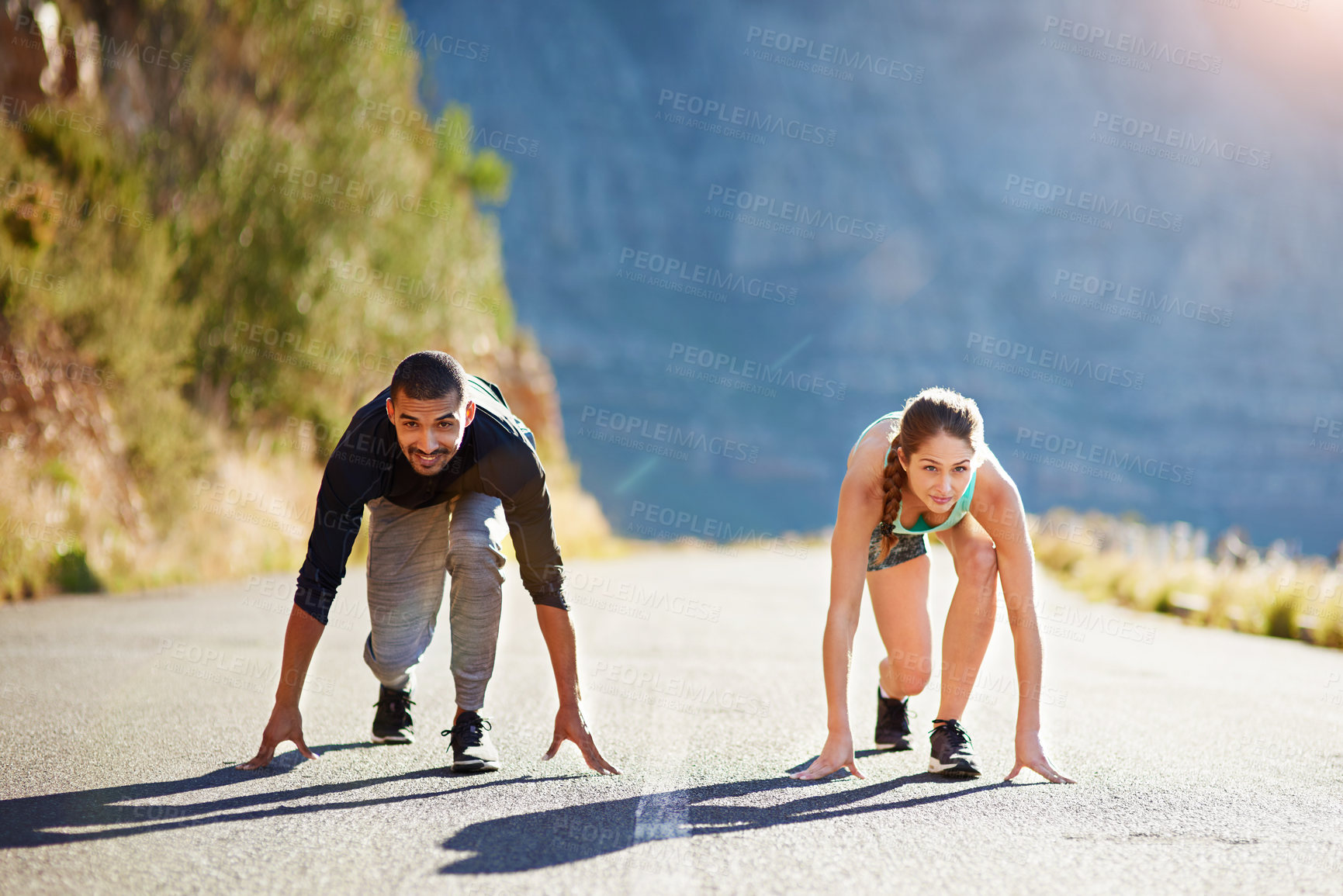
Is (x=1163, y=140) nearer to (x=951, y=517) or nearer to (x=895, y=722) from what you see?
(x=895, y=722)

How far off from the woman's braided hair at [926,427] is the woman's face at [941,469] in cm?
3

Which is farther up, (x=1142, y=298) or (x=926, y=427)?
(x=1142, y=298)

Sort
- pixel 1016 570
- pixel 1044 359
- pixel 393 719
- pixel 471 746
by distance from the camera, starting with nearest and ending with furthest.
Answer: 1. pixel 471 746
2. pixel 1016 570
3. pixel 393 719
4. pixel 1044 359

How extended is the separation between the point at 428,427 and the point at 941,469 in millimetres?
1825

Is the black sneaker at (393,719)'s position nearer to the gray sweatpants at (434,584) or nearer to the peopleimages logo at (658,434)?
the gray sweatpants at (434,584)

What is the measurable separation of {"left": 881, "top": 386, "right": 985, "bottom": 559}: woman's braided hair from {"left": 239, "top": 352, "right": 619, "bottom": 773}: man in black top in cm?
130

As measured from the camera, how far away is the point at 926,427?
395 centimetres

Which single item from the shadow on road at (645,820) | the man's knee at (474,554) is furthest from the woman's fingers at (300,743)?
the shadow on road at (645,820)

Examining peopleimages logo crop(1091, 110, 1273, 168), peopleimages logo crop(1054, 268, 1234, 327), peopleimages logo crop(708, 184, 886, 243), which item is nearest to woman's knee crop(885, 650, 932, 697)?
peopleimages logo crop(1054, 268, 1234, 327)

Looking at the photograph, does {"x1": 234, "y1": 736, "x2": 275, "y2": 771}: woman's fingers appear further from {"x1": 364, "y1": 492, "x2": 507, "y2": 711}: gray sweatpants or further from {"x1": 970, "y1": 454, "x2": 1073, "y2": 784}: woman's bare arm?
{"x1": 970, "y1": 454, "x2": 1073, "y2": 784}: woman's bare arm

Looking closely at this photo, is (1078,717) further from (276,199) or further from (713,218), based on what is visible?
(713,218)

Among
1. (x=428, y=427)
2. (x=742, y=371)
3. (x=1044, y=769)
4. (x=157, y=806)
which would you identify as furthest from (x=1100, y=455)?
(x=157, y=806)

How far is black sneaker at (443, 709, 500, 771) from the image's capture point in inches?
160

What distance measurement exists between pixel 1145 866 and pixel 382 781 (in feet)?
8.15
